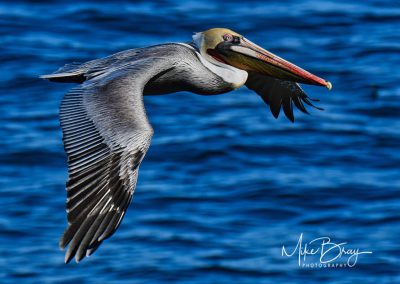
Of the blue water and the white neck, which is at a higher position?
the white neck

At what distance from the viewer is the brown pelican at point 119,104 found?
8602 millimetres

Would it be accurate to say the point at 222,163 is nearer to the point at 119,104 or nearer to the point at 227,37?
the point at 227,37

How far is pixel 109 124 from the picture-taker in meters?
9.04

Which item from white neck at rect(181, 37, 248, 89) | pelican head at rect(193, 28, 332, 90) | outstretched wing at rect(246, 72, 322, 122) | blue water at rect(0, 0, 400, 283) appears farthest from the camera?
blue water at rect(0, 0, 400, 283)

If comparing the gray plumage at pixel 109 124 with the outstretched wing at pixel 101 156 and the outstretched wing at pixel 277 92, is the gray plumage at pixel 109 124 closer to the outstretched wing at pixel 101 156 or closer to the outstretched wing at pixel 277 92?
the outstretched wing at pixel 101 156

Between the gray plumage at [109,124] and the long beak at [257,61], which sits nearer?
the gray plumage at [109,124]

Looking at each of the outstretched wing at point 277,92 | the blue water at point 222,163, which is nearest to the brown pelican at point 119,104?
the outstretched wing at point 277,92

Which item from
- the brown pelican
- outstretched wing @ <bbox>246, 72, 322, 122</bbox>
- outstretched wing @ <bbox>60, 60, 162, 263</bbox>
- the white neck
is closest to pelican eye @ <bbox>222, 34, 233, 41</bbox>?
the brown pelican

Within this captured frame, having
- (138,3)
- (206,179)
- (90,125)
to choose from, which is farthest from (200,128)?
(90,125)

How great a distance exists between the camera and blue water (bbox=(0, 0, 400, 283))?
1459cm

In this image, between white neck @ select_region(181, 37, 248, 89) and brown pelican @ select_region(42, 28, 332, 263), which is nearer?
brown pelican @ select_region(42, 28, 332, 263)

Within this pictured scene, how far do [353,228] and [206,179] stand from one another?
206 cm

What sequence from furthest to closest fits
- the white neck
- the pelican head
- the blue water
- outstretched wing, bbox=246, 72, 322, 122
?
the blue water
outstretched wing, bbox=246, 72, 322, 122
the pelican head
the white neck

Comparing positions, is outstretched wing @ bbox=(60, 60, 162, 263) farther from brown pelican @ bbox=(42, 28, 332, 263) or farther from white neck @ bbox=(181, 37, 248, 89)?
white neck @ bbox=(181, 37, 248, 89)
